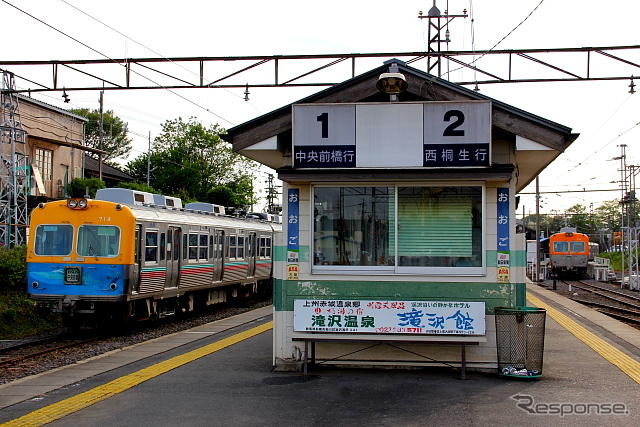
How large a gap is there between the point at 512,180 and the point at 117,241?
8.84m

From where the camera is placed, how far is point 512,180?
9.65 metres

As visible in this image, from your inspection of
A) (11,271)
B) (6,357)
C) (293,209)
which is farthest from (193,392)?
(11,271)

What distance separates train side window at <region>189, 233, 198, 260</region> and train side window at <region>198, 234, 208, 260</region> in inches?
13.1

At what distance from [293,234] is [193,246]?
10.2 metres

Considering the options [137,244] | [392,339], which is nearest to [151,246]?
[137,244]

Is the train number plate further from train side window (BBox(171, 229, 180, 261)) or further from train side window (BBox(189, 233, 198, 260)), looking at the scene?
train side window (BBox(189, 233, 198, 260))

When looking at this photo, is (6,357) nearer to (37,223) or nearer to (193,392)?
(37,223)

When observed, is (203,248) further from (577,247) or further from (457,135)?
(577,247)

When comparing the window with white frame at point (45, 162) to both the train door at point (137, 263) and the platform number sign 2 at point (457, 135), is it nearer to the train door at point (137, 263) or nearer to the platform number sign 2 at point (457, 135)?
the train door at point (137, 263)

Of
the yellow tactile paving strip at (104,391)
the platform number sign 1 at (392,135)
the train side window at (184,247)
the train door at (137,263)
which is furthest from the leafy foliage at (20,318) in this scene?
the platform number sign 1 at (392,135)

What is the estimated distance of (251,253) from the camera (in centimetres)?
2577

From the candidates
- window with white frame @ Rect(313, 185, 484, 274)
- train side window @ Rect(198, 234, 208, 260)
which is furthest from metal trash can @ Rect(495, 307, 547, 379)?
train side window @ Rect(198, 234, 208, 260)

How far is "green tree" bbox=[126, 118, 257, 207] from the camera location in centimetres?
6088

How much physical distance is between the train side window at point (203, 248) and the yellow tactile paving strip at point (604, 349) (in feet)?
30.1
